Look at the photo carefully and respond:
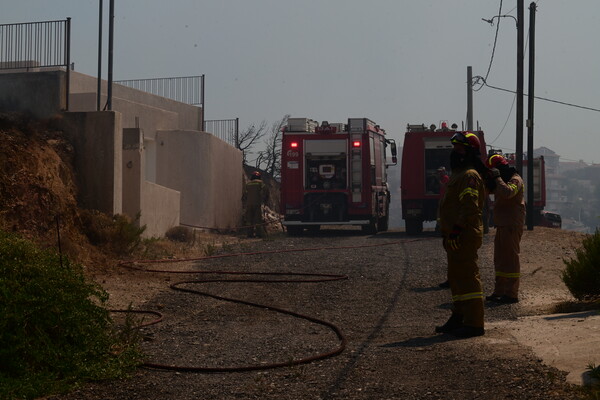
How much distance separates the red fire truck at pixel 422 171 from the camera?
2347cm

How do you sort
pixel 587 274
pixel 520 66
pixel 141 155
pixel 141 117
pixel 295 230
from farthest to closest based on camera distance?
pixel 520 66 < pixel 295 230 < pixel 141 117 < pixel 141 155 < pixel 587 274

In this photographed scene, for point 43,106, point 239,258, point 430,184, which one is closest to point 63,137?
point 43,106

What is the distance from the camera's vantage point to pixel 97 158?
601 inches

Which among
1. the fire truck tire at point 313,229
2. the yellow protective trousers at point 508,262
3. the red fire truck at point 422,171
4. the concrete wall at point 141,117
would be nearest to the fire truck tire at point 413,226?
the red fire truck at point 422,171

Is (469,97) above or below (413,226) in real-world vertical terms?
above

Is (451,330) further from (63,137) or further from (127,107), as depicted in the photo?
(127,107)

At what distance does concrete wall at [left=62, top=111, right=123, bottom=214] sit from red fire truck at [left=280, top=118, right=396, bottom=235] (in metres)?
9.26

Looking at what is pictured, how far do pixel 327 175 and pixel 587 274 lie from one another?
15793mm

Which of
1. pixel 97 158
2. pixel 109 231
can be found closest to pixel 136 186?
pixel 97 158

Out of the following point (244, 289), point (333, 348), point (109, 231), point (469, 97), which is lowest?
point (333, 348)

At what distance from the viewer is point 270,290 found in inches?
451

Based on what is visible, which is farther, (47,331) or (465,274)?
(465,274)

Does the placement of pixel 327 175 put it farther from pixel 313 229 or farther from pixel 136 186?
pixel 136 186

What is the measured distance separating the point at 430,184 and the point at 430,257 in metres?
8.04
